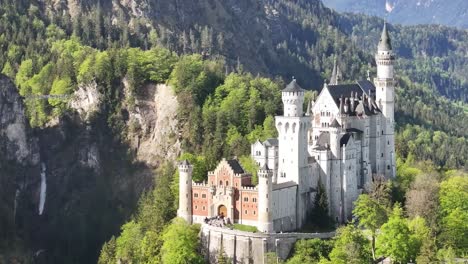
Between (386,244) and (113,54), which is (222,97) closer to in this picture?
(113,54)

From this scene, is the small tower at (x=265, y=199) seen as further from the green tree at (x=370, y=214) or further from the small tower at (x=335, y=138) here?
the green tree at (x=370, y=214)

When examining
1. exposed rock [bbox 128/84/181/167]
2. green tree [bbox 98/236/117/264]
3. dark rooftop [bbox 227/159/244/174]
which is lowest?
green tree [bbox 98/236/117/264]

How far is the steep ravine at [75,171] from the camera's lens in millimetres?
157875

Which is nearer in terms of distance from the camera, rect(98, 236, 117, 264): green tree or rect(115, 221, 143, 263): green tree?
rect(115, 221, 143, 263): green tree

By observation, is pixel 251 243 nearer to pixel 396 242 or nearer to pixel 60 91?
pixel 396 242

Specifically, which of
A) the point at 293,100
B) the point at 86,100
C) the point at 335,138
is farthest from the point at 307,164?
the point at 86,100

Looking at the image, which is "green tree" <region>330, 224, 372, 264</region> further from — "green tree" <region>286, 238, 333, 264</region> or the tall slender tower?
the tall slender tower

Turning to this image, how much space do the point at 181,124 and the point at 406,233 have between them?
61.9m

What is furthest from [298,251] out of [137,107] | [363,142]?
[137,107]

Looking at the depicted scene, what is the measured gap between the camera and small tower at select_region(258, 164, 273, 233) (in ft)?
357

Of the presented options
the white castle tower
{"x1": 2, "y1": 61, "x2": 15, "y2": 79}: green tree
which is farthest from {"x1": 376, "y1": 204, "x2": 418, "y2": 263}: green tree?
{"x1": 2, "y1": 61, "x2": 15, "y2": 79}: green tree

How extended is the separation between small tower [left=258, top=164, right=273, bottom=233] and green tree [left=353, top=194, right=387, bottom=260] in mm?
11336

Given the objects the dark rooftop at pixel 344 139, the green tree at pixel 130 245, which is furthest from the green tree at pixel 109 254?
the dark rooftop at pixel 344 139

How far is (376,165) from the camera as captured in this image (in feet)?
415
